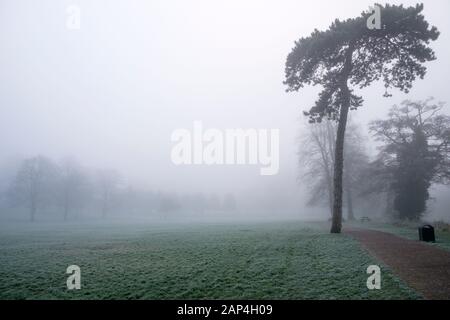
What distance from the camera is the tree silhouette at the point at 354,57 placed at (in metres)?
17.6

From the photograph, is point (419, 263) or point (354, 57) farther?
point (354, 57)

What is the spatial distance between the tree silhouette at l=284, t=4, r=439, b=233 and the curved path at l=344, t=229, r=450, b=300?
5952 mm

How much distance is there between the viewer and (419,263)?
417 inches

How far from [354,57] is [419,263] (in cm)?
1645

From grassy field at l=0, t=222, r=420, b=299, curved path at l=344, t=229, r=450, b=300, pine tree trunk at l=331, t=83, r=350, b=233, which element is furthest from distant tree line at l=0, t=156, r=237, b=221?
curved path at l=344, t=229, r=450, b=300

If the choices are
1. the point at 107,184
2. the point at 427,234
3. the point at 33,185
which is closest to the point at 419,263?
the point at 427,234

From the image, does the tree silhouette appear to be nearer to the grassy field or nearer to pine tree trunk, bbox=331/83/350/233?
pine tree trunk, bbox=331/83/350/233

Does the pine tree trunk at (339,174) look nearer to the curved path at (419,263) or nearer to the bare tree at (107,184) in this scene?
the curved path at (419,263)

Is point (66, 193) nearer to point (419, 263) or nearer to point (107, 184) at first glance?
point (107, 184)

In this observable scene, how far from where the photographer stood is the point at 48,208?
7625 cm

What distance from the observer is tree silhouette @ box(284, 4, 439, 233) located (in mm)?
17594

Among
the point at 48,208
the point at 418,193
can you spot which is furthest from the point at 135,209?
the point at 418,193

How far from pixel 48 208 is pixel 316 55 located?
276 feet
